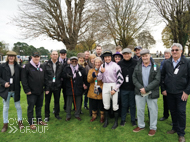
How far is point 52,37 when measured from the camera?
16484 millimetres

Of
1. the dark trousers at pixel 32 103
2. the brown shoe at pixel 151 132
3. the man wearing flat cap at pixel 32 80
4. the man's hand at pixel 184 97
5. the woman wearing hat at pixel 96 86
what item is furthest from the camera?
the woman wearing hat at pixel 96 86

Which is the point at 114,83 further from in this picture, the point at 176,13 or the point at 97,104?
the point at 176,13

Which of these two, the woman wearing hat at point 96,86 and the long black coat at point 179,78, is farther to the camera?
the woman wearing hat at point 96,86

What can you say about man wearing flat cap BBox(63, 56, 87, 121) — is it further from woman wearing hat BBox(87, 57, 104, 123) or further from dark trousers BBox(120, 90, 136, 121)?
dark trousers BBox(120, 90, 136, 121)

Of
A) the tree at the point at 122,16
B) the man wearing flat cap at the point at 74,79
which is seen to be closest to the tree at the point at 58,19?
the tree at the point at 122,16

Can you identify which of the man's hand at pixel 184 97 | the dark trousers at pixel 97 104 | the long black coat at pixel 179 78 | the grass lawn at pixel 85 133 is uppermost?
the long black coat at pixel 179 78

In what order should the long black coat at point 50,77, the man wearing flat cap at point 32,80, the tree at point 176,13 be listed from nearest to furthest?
the man wearing flat cap at point 32,80 → the long black coat at point 50,77 → the tree at point 176,13

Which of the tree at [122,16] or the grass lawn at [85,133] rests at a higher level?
the tree at [122,16]

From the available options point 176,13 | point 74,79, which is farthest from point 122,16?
point 74,79

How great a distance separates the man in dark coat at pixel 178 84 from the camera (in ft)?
9.72

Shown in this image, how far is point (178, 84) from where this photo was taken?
2.99 meters

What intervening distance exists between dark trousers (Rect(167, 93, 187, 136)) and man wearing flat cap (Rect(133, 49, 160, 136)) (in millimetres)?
359

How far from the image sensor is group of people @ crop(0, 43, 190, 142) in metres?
3.07

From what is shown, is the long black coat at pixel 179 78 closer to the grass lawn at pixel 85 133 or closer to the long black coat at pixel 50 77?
the grass lawn at pixel 85 133
